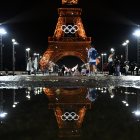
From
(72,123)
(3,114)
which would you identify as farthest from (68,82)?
(72,123)

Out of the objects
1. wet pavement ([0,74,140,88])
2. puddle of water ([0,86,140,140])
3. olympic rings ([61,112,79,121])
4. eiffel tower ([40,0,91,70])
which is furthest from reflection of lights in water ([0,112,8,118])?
eiffel tower ([40,0,91,70])

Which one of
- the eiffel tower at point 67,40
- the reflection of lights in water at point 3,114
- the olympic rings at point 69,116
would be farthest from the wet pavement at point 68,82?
the eiffel tower at point 67,40

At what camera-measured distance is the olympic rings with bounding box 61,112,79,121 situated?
20.4ft

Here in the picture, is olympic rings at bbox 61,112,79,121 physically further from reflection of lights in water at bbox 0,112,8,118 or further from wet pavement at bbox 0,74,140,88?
wet pavement at bbox 0,74,140,88

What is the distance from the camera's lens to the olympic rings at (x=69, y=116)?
20.4 ft

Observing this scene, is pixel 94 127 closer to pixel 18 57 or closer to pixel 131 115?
pixel 131 115

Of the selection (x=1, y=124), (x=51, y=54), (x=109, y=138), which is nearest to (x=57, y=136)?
(x=109, y=138)

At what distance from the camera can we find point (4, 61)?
91.2 m

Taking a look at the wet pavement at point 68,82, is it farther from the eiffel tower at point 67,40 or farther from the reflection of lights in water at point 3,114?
the eiffel tower at point 67,40

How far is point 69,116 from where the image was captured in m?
6.46

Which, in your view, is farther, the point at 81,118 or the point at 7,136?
the point at 81,118

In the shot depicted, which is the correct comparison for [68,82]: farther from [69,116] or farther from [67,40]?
[67,40]

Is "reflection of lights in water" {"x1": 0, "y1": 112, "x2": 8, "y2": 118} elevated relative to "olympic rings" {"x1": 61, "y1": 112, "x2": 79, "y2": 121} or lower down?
lower down

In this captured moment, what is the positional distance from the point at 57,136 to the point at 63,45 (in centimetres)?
5837
